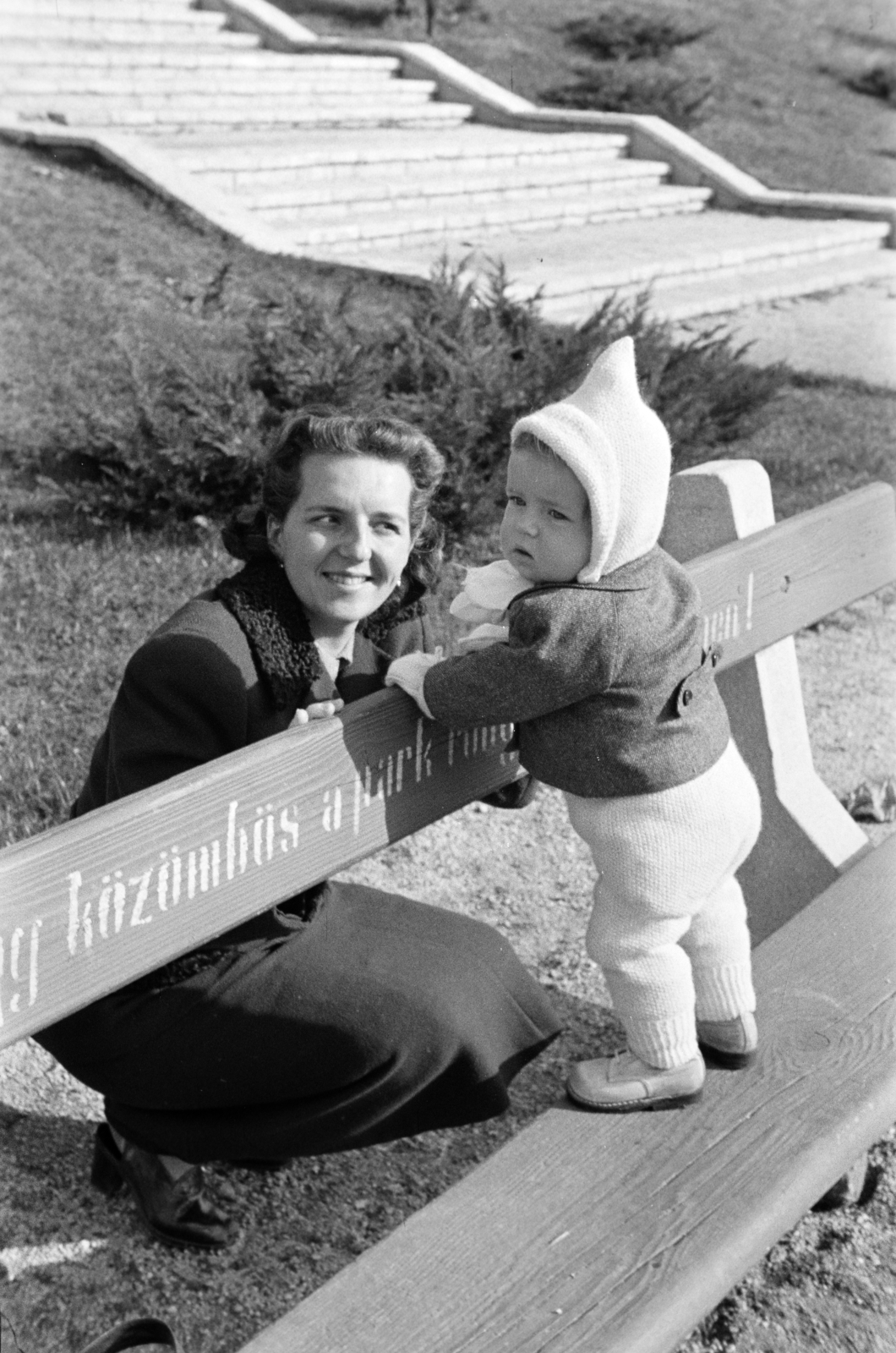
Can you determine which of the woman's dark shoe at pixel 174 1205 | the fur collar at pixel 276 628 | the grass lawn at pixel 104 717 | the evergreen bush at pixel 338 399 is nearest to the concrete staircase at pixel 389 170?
the grass lawn at pixel 104 717

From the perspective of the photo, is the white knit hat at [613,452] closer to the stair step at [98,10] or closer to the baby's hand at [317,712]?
the baby's hand at [317,712]

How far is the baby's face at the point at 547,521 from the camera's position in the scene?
1.98 m

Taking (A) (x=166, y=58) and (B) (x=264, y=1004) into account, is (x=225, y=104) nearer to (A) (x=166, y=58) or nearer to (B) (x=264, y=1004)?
(A) (x=166, y=58)

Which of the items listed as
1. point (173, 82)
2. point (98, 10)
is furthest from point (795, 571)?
point (98, 10)

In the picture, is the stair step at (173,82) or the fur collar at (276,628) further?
the stair step at (173,82)

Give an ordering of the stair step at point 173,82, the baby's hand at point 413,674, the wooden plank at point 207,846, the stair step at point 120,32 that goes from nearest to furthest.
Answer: the wooden plank at point 207,846, the baby's hand at point 413,674, the stair step at point 173,82, the stair step at point 120,32

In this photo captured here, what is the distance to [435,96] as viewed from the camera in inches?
573

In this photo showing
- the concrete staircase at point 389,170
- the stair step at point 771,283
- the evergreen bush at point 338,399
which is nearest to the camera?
the evergreen bush at point 338,399

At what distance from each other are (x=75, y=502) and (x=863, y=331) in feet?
21.2

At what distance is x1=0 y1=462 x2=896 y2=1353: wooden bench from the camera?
5.51 feet

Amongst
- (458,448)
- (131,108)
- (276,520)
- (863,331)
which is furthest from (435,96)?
(276,520)

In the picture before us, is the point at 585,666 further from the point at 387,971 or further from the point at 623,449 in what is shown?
the point at 387,971

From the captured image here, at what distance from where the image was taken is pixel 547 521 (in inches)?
78.4

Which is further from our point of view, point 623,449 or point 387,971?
point 387,971
